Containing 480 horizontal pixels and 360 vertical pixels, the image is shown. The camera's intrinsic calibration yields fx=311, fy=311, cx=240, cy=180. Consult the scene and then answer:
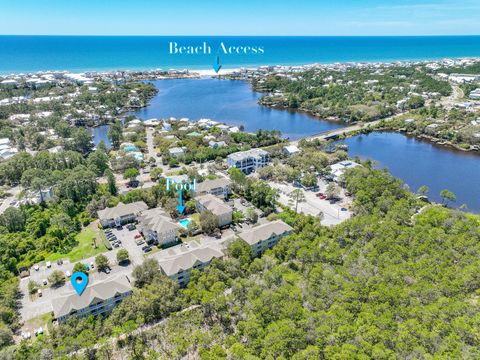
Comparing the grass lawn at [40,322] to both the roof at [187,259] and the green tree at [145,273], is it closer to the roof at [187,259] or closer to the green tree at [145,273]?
the green tree at [145,273]

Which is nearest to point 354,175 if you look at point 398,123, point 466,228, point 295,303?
point 466,228

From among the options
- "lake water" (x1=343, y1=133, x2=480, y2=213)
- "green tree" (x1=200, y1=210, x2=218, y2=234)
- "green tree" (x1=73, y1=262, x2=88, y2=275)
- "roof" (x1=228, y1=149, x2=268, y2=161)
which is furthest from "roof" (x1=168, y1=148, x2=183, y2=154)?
"lake water" (x1=343, y1=133, x2=480, y2=213)

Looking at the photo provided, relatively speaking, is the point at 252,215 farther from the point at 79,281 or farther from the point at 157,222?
the point at 79,281

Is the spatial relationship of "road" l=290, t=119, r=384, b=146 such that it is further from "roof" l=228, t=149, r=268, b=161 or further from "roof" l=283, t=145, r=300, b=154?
"roof" l=228, t=149, r=268, b=161

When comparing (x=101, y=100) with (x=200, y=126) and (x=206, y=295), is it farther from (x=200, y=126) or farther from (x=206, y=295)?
(x=206, y=295)

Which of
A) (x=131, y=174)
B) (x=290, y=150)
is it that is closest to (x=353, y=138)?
(x=290, y=150)

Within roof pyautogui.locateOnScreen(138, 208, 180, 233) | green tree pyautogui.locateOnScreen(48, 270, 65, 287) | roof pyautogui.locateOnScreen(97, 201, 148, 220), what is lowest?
green tree pyautogui.locateOnScreen(48, 270, 65, 287)

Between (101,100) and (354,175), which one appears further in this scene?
(101,100)
